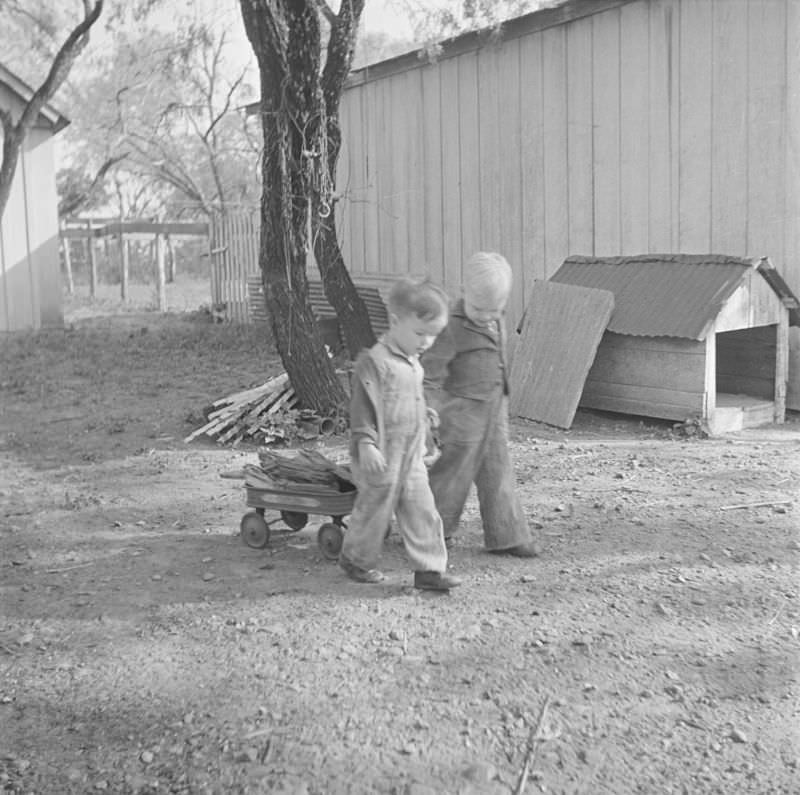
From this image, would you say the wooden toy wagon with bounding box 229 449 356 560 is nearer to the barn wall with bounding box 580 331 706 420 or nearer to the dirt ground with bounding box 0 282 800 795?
the dirt ground with bounding box 0 282 800 795

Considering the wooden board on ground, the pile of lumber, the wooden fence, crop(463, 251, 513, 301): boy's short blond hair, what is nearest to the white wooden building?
the wooden fence

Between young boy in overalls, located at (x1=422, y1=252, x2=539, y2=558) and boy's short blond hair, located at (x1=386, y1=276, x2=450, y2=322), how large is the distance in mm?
476

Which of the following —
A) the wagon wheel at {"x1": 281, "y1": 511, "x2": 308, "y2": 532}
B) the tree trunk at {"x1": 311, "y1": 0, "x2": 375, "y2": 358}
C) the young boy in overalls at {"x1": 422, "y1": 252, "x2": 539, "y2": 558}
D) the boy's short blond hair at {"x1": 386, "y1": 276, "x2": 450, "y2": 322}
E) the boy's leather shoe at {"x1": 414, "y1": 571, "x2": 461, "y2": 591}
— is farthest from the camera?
the tree trunk at {"x1": 311, "y1": 0, "x2": 375, "y2": 358}

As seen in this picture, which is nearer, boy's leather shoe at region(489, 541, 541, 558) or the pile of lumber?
boy's leather shoe at region(489, 541, 541, 558)

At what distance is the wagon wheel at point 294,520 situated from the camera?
6.46 metres

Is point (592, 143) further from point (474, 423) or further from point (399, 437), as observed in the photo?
point (399, 437)

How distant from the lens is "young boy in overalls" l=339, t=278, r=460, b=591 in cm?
514

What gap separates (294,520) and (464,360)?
1.48 m

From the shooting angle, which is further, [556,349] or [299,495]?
[556,349]

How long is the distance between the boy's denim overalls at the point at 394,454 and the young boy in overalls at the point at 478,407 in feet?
1.36

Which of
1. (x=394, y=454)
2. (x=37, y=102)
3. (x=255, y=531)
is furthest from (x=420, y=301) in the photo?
(x=37, y=102)

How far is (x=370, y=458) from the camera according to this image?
5129 millimetres

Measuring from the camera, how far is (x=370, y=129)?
1519cm

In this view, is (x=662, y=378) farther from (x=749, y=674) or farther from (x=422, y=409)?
(x=749, y=674)
